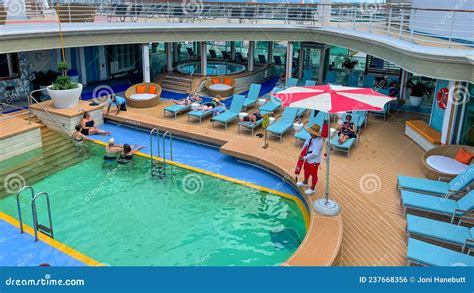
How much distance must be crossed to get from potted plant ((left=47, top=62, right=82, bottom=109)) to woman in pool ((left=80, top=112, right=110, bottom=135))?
1.00 metres

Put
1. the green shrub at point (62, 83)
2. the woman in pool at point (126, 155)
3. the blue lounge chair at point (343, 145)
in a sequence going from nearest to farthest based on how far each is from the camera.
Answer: the blue lounge chair at point (343, 145), the woman in pool at point (126, 155), the green shrub at point (62, 83)

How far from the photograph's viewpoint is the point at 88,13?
18656 mm

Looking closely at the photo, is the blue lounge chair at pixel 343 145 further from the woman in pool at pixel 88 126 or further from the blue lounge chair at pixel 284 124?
the woman in pool at pixel 88 126

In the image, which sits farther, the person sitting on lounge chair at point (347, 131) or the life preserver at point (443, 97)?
the person sitting on lounge chair at point (347, 131)

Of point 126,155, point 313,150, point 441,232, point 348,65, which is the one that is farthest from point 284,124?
point 348,65

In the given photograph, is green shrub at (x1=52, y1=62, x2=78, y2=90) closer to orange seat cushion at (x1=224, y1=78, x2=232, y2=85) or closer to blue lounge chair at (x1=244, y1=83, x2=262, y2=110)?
blue lounge chair at (x1=244, y1=83, x2=262, y2=110)

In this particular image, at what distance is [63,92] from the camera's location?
15242 millimetres

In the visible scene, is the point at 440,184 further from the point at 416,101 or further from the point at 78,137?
the point at 78,137

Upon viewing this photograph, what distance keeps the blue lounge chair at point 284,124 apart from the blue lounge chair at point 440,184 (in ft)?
15.4

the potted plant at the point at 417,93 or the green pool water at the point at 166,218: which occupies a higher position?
the potted plant at the point at 417,93

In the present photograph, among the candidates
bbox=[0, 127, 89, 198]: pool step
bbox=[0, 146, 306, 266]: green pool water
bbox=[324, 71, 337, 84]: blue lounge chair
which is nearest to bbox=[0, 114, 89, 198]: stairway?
bbox=[0, 127, 89, 198]: pool step

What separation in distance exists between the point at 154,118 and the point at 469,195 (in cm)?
1126

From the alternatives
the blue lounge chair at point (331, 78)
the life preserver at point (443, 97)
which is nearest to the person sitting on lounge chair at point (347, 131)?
the life preserver at point (443, 97)

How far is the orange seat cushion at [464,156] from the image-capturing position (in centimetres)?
1084
